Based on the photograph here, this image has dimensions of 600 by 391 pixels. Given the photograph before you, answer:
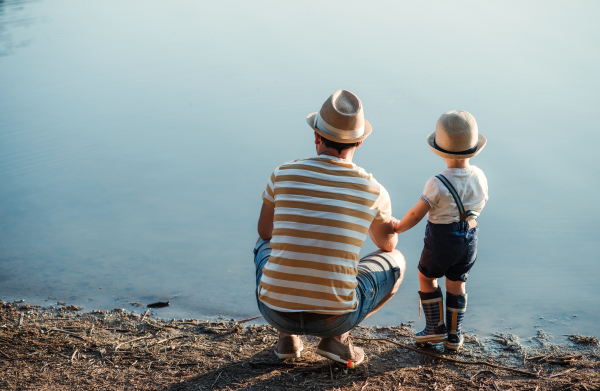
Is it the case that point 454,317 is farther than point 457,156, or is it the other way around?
point 454,317

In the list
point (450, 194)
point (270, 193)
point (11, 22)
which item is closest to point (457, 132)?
point (450, 194)

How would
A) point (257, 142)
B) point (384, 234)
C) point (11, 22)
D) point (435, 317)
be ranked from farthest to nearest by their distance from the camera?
point (11, 22) → point (257, 142) → point (435, 317) → point (384, 234)

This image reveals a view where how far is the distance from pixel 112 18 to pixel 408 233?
991cm

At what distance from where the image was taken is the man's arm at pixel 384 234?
8.20ft

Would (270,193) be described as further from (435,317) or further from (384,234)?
(435,317)

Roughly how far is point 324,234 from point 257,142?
137 inches

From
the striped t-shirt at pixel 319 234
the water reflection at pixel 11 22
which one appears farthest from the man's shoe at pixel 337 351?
the water reflection at pixel 11 22

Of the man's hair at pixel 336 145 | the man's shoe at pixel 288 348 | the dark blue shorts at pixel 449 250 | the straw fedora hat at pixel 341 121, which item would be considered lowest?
the man's shoe at pixel 288 348

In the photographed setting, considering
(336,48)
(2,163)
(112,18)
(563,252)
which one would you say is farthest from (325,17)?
(563,252)

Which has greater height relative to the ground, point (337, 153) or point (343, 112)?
point (343, 112)

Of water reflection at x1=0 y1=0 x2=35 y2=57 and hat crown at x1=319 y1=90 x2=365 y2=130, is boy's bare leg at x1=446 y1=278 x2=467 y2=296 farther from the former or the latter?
water reflection at x1=0 y1=0 x2=35 y2=57

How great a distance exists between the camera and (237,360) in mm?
2586

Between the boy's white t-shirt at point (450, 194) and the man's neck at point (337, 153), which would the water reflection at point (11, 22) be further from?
the boy's white t-shirt at point (450, 194)

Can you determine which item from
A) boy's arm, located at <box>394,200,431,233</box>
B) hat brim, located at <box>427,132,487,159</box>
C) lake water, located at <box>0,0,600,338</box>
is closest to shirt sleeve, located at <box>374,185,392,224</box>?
boy's arm, located at <box>394,200,431,233</box>
